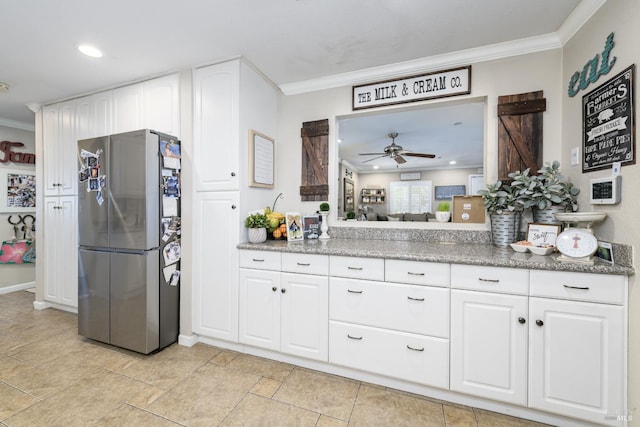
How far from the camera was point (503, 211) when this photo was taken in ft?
6.46

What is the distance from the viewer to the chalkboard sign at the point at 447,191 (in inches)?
324

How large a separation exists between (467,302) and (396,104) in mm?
1672

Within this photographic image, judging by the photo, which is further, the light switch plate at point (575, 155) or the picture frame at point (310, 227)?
the picture frame at point (310, 227)

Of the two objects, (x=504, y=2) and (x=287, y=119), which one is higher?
Answer: (x=504, y=2)

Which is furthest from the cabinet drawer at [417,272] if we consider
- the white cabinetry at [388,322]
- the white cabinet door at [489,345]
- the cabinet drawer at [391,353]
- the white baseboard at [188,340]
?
the white baseboard at [188,340]

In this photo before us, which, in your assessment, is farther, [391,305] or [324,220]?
[324,220]

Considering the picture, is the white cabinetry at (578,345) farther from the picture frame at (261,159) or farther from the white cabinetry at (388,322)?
the picture frame at (261,159)

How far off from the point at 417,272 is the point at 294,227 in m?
1.11

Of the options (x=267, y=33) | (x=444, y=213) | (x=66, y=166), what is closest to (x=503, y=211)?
(x=444, y=213)

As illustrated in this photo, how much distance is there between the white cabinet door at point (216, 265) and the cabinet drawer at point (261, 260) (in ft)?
0.28

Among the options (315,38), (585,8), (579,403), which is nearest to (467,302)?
(579,403)

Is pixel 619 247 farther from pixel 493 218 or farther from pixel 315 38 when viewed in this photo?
pixel 315 38

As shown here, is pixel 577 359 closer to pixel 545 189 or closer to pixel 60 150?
pixel 545 189

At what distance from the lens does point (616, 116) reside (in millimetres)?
1454
